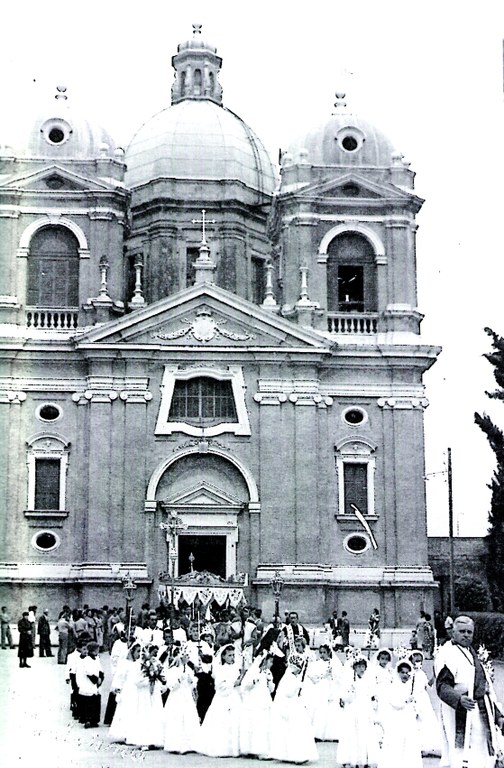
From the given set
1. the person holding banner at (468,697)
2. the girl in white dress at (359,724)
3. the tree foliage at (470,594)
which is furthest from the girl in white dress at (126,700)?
the tree foliage at (470,594)

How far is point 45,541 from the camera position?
43.2 meters

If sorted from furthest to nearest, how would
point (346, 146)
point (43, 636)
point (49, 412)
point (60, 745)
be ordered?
1. point (346, 146)
2. point (49, 412)
3. point (43, 636)
4. point (60, 745)

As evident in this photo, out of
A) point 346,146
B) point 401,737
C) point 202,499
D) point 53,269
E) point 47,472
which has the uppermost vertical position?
point 346,146

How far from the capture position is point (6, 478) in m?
43.3

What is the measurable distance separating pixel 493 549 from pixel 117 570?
11.3 meters

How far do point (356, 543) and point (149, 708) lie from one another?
23.4m

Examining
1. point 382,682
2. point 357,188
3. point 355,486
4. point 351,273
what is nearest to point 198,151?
point 357,188

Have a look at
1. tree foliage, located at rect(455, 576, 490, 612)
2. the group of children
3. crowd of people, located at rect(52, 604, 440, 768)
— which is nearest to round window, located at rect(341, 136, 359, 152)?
tree foliage, located at rect(455, 576, 490, 612)

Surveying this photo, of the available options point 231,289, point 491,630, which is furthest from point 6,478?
point 491,630

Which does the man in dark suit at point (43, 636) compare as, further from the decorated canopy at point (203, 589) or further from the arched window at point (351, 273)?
the arched window at point (351, 273)

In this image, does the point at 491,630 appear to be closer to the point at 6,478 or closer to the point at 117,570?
the point at 117,570

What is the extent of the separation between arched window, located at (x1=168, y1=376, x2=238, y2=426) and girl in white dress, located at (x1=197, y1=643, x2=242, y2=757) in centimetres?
2372

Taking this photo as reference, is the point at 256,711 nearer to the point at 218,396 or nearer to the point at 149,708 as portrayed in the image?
the point at 149,708

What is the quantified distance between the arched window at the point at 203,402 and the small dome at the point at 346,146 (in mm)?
8438
